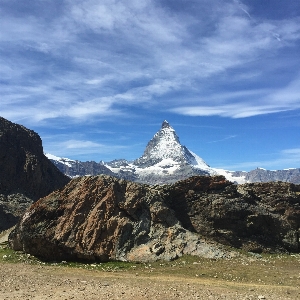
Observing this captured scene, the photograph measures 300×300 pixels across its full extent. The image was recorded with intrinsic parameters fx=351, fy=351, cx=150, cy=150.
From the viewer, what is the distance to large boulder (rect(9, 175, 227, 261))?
33688 millimetres

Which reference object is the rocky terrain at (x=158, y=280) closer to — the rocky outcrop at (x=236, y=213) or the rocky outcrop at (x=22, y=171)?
the rocky outcrop at (x=236, y=213)

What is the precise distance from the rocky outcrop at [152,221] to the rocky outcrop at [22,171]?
105m

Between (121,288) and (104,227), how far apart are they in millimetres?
13558

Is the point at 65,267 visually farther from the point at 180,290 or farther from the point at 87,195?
the point at 180,290

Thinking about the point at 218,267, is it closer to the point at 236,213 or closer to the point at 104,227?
the point at 236,213

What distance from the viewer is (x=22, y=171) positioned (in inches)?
6796

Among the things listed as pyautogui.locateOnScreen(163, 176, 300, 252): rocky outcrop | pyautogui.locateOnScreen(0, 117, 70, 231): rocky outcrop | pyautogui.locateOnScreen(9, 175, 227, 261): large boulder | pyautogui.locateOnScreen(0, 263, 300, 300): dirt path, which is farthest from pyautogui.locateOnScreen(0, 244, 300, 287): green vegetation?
pyautogui.locateOnScreen(0, 117, 70, 231): rocky outcrop

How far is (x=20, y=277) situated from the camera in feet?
83.9

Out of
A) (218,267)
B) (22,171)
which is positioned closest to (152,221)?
(218,267)

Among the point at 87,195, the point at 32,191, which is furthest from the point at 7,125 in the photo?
the point at 87,195

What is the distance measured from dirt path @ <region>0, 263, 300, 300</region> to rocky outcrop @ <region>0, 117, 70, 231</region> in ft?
381

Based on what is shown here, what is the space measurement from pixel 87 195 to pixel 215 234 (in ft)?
47.4

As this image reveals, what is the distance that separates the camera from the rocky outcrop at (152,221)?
33969mm

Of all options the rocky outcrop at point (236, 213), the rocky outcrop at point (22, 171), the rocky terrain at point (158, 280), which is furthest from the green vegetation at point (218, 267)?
the rocky outcrop at point (22, 171)
